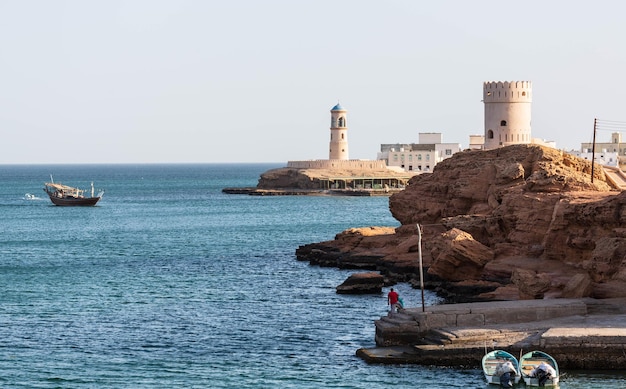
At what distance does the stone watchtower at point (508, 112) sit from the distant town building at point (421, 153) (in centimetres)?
8023

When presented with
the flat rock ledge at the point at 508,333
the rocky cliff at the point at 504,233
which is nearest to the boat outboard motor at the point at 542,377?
the flat rock ledge at the point at 508,333

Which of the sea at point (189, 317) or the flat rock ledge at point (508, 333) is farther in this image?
the flat rock ledge at point (508, 333)

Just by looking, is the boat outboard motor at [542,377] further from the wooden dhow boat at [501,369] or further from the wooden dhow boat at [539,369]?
the wooden dhow boat at [501,369]

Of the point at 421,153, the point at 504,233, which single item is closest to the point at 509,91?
the point at 504,233

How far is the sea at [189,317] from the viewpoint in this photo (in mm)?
33906

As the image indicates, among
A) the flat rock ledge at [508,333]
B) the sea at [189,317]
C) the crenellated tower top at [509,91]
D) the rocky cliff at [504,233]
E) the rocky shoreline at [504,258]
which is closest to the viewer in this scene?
the sea at [189,317]

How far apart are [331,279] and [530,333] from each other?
21960 mm

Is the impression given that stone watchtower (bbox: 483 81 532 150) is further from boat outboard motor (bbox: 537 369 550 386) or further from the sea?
boat outboard motor (bbox: 537 369 550 386)

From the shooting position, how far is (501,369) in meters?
32.4

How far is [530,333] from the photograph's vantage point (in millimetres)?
35844

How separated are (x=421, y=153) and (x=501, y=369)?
5195 inches

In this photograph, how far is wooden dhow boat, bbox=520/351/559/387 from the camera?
3189cm

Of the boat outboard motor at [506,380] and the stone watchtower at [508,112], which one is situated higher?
the stone watchtower at [508,112]

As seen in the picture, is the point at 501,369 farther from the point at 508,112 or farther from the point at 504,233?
the point at 508,112
